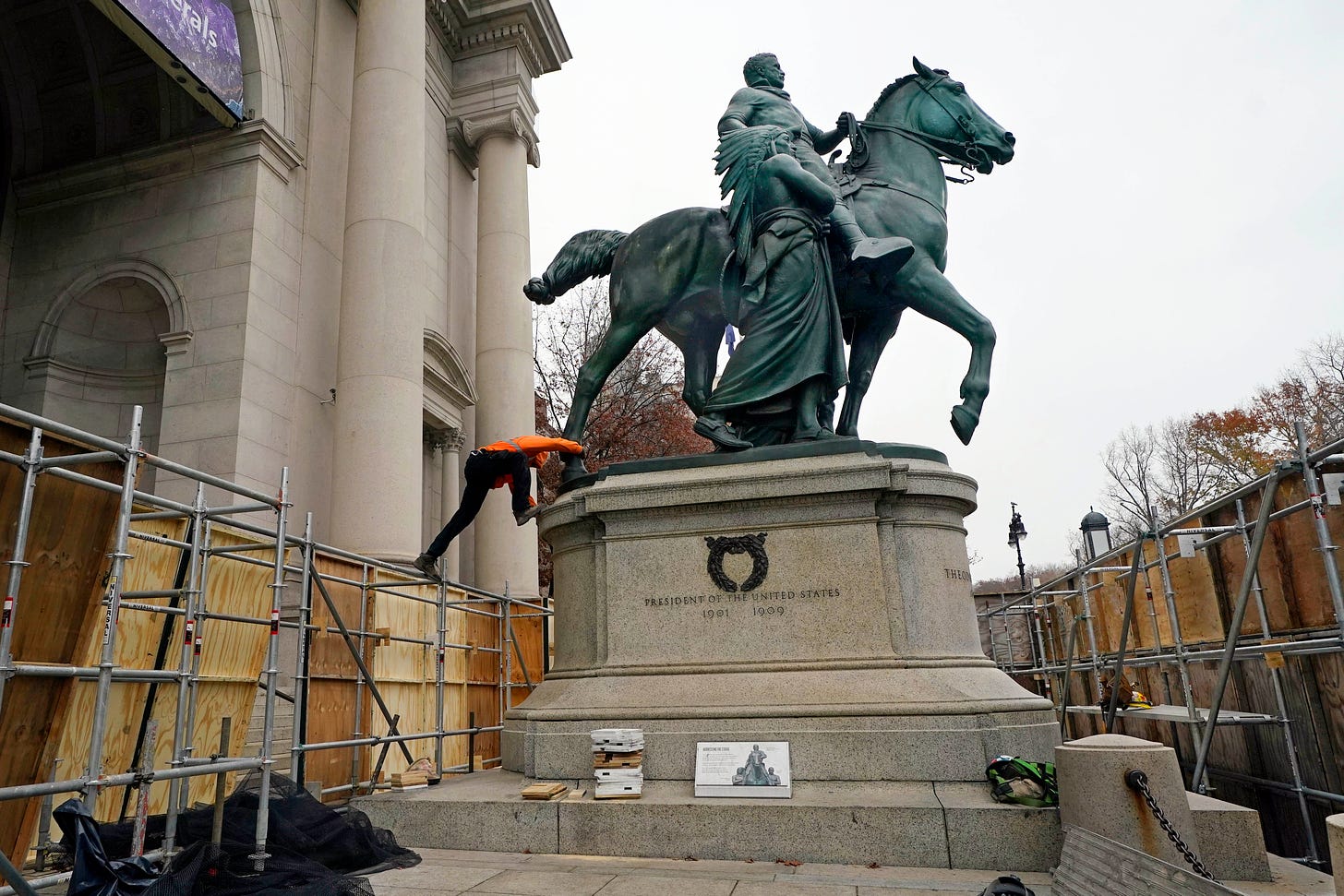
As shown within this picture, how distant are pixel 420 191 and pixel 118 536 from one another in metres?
14.0

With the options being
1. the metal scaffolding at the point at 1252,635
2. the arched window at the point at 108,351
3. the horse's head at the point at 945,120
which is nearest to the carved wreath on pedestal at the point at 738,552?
the metal scaffolding at the point at 1252,635

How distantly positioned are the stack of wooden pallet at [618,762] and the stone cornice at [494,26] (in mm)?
21503

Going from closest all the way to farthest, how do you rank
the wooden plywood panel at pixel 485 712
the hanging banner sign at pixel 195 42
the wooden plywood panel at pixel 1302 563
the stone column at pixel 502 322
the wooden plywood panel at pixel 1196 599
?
the wooden plywood panel at pixel 1302 563, the wooden plywood panel at pixel 1196 599, the hanging banner sign at pixel 195 42, the wooden plywood panel at pixel 485 712, the stone column at pixel 502 322

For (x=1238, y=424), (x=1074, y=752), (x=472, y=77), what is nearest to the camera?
(x=1074, y=752)

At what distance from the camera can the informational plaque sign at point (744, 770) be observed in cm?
649

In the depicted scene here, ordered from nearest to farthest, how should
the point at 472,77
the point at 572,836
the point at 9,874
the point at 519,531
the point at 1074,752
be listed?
the point at 9,874
the point at 1074,752
the point at 572,836
the point at 519,531
the point at 472,77

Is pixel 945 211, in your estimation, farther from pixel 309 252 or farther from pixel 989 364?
pixel 309 252

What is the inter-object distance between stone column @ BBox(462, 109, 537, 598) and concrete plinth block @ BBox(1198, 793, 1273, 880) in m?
17.0

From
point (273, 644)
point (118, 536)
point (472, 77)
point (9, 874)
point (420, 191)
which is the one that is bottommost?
point (9, 874)

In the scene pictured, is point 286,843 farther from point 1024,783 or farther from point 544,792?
point 1024,783

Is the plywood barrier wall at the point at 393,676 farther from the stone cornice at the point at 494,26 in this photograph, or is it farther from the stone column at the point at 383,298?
the stone cornice at the point at 494,26

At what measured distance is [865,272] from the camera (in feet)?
29.9

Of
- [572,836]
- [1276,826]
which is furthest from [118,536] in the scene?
[1276,826]

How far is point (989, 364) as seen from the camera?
29.1 feet
